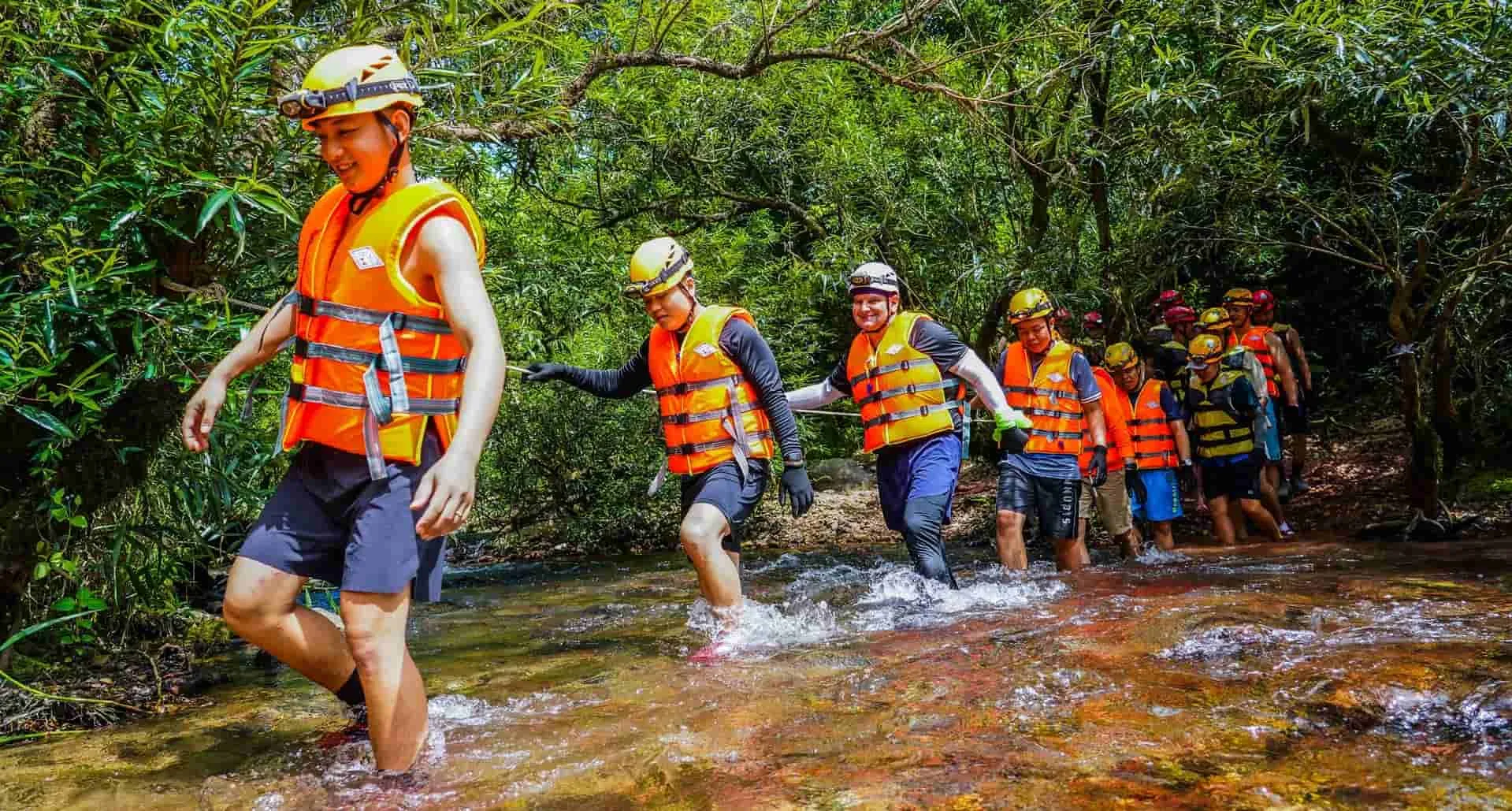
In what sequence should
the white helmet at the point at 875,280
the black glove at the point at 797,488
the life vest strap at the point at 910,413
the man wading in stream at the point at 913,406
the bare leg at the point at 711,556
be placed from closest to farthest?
the bare leg at the point at 711,556, the black glove at the point at 797,488, the man wading in stream at the point at 913,406, the life vest strap at the point at 910,413, the white helmet at the point at 875,280

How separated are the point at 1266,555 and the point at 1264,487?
2.06 meters

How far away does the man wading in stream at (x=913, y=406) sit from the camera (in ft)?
21.9

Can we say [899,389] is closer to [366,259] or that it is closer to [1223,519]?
[366,259]

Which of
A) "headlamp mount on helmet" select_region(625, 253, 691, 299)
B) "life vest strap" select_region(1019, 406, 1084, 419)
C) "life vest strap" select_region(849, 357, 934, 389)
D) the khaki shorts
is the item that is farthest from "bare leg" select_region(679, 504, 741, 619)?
the khaki shorts

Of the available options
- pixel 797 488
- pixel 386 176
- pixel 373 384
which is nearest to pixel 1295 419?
pixel 797 488

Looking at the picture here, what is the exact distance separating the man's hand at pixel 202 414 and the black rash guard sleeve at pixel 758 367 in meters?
2.80

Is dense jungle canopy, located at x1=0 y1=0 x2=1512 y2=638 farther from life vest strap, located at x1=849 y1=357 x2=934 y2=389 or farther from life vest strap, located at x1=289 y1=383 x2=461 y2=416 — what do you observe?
life vest strap, located at x1=849 y1=357 x2=934 y2=389

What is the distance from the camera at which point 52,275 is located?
162 inches

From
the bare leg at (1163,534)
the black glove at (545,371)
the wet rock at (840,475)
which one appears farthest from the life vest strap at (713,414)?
the wet rock at (840,475)

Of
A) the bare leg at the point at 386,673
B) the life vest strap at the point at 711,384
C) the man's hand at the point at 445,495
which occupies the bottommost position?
the bare leg at the point at 386,673

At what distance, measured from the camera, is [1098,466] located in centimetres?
817

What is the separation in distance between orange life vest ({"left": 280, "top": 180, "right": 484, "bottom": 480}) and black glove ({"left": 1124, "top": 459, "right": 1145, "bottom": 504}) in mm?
7518

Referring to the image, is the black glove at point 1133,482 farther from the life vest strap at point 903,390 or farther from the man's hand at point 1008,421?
the life vest strap at point 903,390

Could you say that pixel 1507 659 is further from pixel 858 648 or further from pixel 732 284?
pixel 732 284
